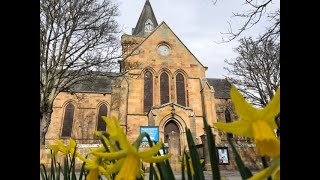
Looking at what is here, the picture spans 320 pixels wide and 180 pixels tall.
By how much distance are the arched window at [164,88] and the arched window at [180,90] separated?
3.01ft

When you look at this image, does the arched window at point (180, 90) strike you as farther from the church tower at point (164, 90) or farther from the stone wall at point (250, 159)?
the stone wall at point (250, 159)

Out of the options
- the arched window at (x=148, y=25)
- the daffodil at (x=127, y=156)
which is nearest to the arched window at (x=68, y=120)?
the arched window at (x=148, y=25)

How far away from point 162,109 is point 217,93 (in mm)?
10582

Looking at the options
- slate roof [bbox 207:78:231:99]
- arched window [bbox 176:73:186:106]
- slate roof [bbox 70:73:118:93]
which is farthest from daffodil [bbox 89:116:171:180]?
slate roof [bbox 207:78:231:99]

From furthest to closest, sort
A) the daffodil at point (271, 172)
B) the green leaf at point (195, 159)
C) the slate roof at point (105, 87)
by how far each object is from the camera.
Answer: the slate roof at point (105, 87), the green leaf at point (195, 159), the daffodil at point (271, 172)

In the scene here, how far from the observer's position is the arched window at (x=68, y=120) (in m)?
22.9

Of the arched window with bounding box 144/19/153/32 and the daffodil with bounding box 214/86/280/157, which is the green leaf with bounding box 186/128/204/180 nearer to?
the daffodil with bounding box 214/86/280/157

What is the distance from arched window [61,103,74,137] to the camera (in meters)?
22.9

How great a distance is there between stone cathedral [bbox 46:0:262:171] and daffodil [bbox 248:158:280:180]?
57.7 ft

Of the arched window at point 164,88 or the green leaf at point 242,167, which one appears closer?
the green leaf at point 242,167

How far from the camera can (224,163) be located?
11586mm
